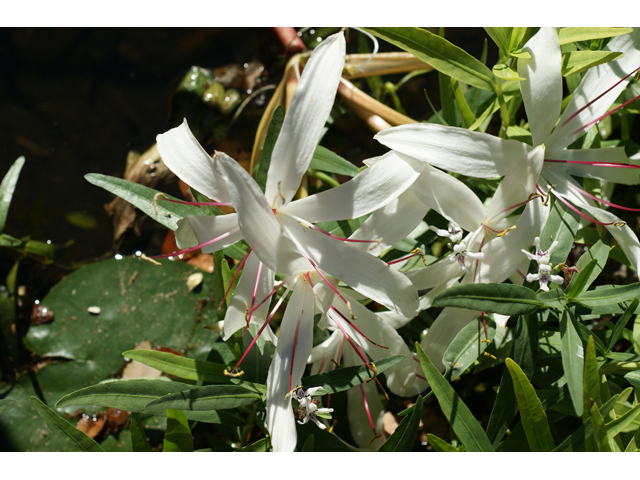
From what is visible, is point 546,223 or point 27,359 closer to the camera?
point 546,223

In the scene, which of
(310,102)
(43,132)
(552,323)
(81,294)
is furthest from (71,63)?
(552,323)

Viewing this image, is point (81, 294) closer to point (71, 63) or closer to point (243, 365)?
point (243, 365)

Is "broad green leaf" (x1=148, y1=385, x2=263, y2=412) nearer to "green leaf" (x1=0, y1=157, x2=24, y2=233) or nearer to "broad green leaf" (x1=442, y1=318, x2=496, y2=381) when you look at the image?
"broad green leaf" (x1=442, y1=318, x2=496, y2=381)

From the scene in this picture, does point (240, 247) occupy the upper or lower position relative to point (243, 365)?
upper

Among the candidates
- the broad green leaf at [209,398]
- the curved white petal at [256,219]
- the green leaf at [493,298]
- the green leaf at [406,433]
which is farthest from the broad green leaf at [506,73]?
the broad green leaf at [209,398]

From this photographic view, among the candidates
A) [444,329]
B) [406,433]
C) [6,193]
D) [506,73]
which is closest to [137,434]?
[406,433]

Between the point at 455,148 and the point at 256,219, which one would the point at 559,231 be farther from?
the point at 256,219

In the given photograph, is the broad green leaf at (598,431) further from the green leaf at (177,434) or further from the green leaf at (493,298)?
the green leaf at (177,434)

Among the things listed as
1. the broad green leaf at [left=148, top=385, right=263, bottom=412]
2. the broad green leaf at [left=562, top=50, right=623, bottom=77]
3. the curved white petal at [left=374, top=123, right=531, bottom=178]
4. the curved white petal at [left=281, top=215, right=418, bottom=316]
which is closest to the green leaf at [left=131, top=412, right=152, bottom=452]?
the broad green leaf at [left=148, top=385, right=263, bottom=412]
